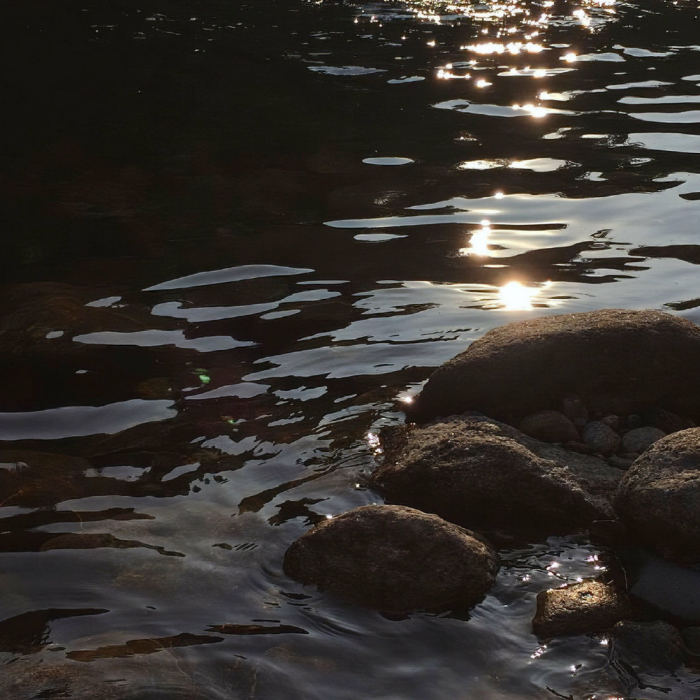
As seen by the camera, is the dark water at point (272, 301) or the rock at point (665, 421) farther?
the rock at point (665, 421)

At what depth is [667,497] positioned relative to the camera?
4809mm

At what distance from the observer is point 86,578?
4898 millimetres

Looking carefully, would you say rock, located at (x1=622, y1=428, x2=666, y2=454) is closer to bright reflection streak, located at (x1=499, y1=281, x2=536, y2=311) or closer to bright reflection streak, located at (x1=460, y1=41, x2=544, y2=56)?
bright reflection streak, located at (x1=499, y1=281, x2=536, y2=311)

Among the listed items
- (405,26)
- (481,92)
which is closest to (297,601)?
(481,92)

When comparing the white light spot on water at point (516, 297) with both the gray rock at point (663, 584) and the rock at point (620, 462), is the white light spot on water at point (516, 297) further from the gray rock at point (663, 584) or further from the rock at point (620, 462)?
the gray rock at point (663, 584)

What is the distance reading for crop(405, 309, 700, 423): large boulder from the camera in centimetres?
623

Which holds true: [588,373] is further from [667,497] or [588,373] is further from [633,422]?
[667,497]

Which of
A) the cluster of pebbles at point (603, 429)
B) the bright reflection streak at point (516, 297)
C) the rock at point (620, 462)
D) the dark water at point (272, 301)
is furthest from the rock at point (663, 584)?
the bright reflection streak at point (516, 297)

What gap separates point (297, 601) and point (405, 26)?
19605 millimetres

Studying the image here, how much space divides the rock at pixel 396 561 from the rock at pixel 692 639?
0.90 meters

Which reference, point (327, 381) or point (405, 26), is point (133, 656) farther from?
A: point (405, 26)

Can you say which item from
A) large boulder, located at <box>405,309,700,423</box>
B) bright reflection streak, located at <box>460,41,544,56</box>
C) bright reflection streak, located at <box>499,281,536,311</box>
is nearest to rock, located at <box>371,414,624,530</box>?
large boulder, located at <box>405,309,700,423</box>

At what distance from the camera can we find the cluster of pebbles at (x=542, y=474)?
15.5 ft

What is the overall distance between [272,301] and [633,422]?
134 inches
